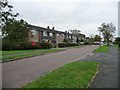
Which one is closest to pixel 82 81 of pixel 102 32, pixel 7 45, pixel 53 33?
pixel 7 45

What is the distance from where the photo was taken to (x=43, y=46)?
52.0 m

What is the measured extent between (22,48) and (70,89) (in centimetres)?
3911

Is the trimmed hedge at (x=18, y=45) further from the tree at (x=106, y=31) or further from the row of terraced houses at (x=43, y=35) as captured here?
the tree at (x=106, y=31)

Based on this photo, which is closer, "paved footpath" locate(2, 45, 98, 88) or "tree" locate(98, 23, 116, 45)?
"paved footpath" locate(2, 45, 98, 88)

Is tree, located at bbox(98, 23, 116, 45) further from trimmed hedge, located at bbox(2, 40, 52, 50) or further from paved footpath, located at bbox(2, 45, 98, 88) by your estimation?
paved footpath, located at bbox(2, 45, 98, 88)

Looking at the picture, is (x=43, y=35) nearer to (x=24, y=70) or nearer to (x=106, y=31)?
(x=106, y=31)

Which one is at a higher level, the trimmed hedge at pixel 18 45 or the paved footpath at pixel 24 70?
the trimmed hedge at pixel 18 45

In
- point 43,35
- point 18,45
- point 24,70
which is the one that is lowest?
point 24,70

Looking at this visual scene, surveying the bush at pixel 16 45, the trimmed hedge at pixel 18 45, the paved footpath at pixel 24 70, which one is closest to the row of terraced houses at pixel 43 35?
the trimmed hedge at pixel 18 45

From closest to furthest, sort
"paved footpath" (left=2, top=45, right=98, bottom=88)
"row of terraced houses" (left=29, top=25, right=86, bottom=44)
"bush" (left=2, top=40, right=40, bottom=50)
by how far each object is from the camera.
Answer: "paved footpath" (left=2, top=45, right=98, bottom=88), "bush" (left=2, top=40, right=40, bottom=50), "row of terraced houses" (left=29, top=25, right=86, bottom=44)

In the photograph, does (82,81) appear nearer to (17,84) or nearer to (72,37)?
(17,84)

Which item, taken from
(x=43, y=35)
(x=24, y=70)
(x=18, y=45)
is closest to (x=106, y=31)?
(x=43, y=35)

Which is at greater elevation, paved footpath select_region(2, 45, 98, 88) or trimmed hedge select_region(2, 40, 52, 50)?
trimmed hedge select_region(2, 40, 52, 50)

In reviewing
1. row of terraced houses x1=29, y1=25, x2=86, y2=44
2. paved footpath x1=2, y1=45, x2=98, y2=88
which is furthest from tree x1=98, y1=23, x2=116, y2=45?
paved footpath x1=2, y1=45, x2=98, y2=88
